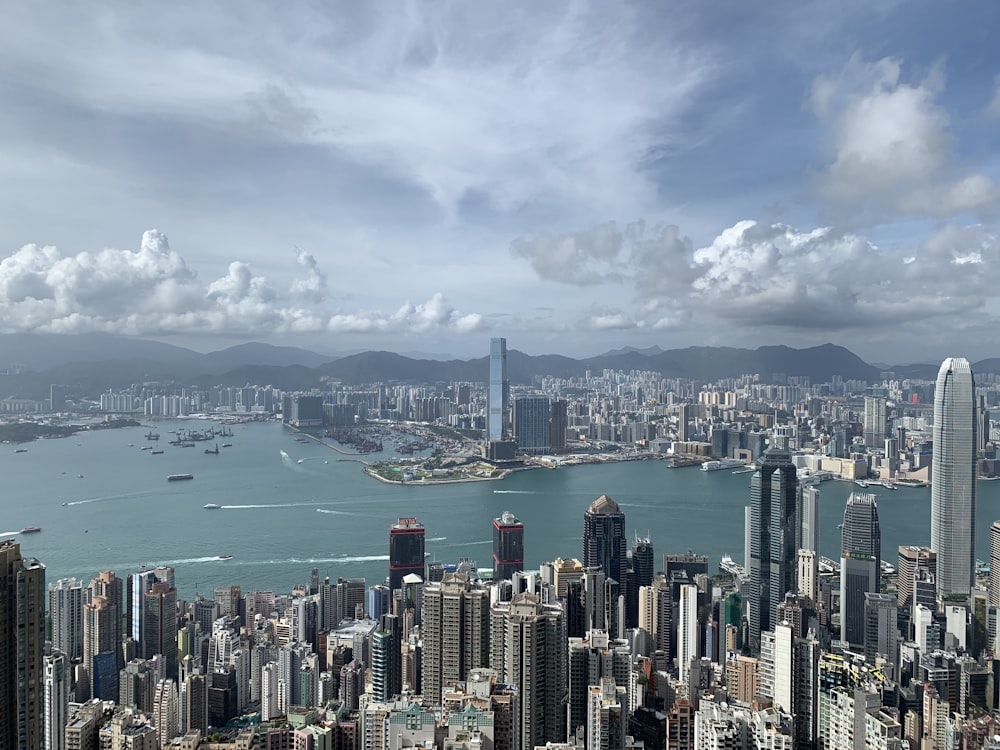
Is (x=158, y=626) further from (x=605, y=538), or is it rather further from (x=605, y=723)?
(x=605, y=538)

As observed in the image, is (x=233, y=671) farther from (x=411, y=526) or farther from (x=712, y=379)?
(x=712, y=379)

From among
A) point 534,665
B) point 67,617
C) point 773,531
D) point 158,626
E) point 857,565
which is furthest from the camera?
point 773,531

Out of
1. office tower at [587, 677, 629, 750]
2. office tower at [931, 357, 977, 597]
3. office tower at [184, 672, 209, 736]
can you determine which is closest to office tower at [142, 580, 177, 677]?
office tower at [184, 672, 209, 736]

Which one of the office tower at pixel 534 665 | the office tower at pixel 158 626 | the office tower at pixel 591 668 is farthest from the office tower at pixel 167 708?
the office tower at pixel 591 668

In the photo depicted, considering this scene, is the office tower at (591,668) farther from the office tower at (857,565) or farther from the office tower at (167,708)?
the office tower at (857,565)

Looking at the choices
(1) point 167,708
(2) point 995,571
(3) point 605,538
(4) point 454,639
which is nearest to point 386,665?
(4) point 454,639
